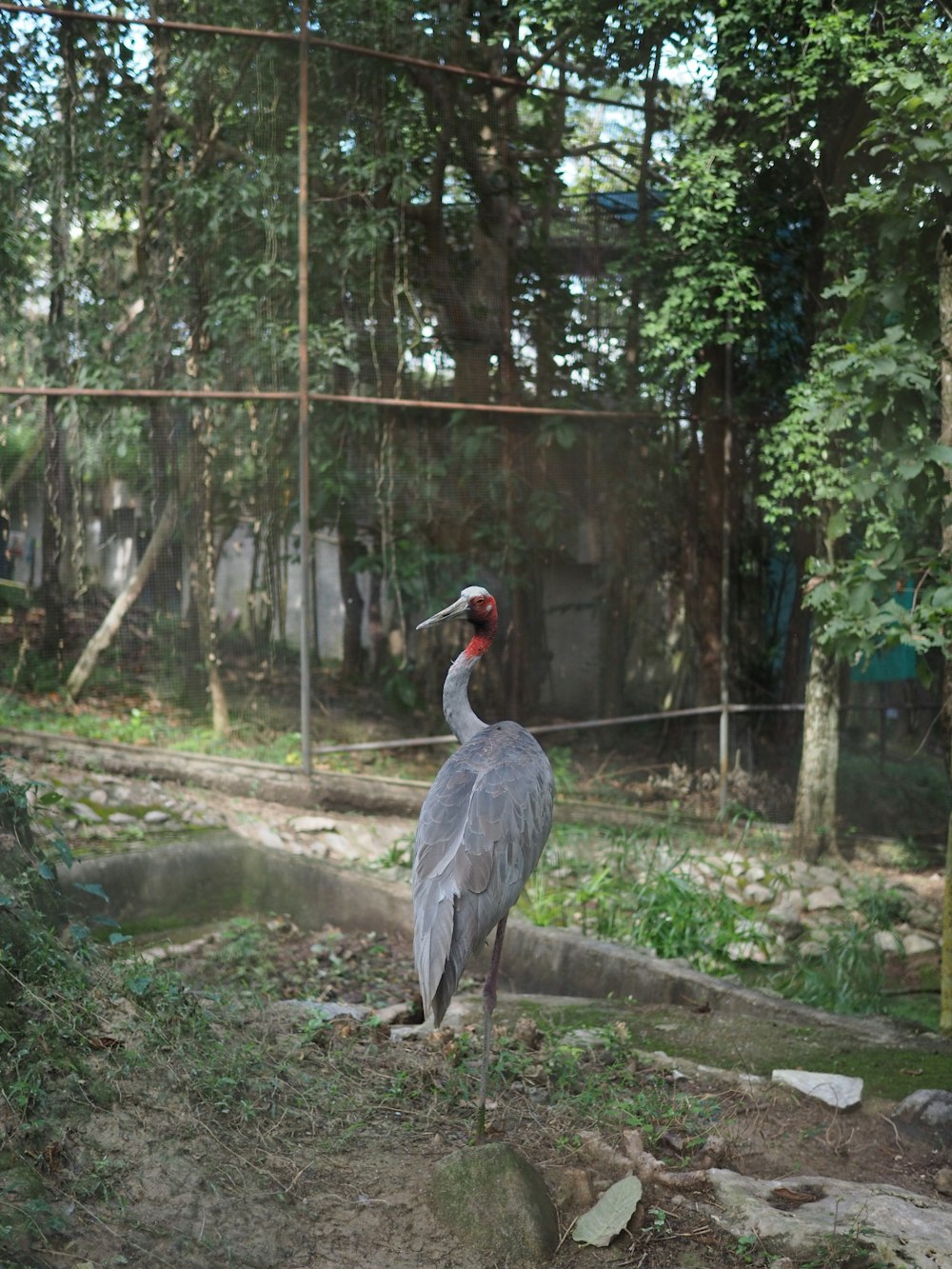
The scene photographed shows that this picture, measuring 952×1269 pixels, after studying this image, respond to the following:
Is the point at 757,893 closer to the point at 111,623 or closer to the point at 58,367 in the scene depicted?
the point at 111,623

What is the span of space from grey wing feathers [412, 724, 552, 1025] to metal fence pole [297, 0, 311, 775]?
3748 mm

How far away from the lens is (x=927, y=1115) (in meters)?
3.62

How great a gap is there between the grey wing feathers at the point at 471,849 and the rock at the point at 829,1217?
0.85 meters

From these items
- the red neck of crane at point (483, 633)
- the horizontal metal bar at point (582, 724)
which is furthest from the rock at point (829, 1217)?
the horizontal metal bar at point (582, 724)

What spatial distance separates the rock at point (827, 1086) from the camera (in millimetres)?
3711

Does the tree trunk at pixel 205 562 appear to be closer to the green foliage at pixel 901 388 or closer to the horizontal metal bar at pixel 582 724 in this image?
the horizontal metal bar at pixel 582 724

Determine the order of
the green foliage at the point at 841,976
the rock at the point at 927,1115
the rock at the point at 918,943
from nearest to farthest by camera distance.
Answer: the rock at the point at 927,1115
the green foliage at the point at 841,976
the rock at the point at 918,943

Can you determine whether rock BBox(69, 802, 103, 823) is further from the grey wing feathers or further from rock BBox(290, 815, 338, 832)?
the grey wing feathers

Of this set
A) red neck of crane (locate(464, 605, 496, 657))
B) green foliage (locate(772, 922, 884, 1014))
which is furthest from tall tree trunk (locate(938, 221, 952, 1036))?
red neck of crane (locate(464, 605, 496, 657))

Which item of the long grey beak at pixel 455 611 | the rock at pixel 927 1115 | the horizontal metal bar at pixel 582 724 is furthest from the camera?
the horizontal metal bar at pixel 582 724

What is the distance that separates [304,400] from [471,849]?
4293 millimetres

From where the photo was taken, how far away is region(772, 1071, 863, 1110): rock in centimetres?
371

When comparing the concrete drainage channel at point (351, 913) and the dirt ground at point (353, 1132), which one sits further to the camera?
the concrete drainage channel at point (351, 913)

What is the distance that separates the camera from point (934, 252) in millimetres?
4535
